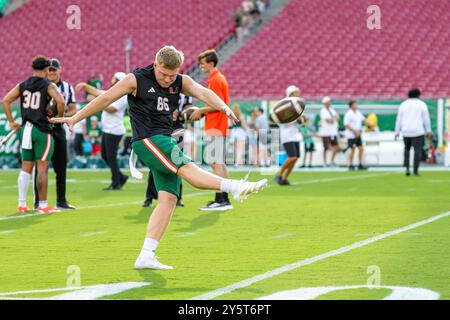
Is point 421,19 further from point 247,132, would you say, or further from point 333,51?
point 247,132

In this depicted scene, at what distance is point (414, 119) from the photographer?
2128cm

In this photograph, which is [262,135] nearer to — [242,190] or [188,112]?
[188,112]

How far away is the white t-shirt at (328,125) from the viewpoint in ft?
83.7

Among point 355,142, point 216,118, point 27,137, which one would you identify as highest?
point 216,118

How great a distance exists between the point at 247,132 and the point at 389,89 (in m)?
4.89

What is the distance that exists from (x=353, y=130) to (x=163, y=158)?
56.8ft

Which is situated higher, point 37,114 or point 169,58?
point 169,58

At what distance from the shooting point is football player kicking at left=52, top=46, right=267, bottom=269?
7.33 m

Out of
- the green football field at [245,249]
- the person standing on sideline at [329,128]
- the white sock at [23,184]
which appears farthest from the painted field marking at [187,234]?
the person standing on sideline at [329,128]

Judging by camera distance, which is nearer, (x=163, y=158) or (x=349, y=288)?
(x=349, y=288)

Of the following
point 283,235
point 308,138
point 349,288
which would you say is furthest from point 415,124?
point 349,288

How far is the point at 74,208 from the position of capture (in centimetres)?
1320

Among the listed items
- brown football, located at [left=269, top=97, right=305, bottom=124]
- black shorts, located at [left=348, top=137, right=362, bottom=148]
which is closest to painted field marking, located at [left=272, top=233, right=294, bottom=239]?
brown football, located at [left=269, top=97, right=305, bottom=124]

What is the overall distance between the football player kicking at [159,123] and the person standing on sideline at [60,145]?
17.4 feet
